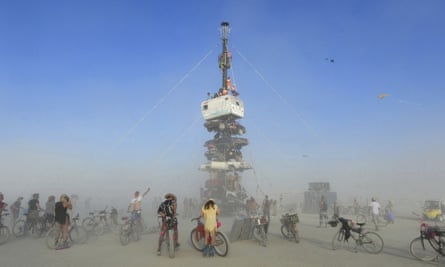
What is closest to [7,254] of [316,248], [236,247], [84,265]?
[84,265]

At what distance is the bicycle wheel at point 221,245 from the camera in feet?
29.9

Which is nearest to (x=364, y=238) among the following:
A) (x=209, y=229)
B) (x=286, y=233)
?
(x=286, y=233)

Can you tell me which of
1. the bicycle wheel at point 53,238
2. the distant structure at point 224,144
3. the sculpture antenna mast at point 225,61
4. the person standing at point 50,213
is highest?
the sculpture antenna mast at point 225,61

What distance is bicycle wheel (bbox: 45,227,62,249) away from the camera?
10.6 m

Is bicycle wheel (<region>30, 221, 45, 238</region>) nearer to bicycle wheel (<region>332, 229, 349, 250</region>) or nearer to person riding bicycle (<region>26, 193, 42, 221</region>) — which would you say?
person riding bicycle (<region>26, 193, 42, 221</region>)

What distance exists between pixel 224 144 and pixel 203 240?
1254 inches

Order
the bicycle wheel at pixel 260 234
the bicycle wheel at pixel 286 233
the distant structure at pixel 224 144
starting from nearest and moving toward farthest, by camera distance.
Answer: the bicycle wheel at pixel 260 234 < the bicycle wheel at pixel 286 233 < the distant structure at pixel 224 144

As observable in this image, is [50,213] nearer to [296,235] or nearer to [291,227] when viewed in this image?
[291,227]

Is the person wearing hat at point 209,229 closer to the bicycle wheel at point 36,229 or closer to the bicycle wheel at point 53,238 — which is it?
the bicycle wheel at point 53,238

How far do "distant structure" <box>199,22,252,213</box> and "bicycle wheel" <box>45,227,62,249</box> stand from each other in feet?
90.6

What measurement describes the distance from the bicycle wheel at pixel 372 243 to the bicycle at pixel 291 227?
291 cm

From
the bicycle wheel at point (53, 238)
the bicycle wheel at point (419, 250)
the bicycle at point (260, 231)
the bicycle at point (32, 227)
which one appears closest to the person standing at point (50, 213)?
the bicycle at point (32, 227)

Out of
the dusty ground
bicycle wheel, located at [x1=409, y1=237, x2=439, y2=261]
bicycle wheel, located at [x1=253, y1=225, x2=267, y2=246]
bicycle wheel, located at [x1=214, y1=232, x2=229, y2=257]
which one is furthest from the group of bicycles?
bicycle wheel, located at [x1=214, y1=232, x2=229, y2=257]

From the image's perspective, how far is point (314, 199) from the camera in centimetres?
3472
